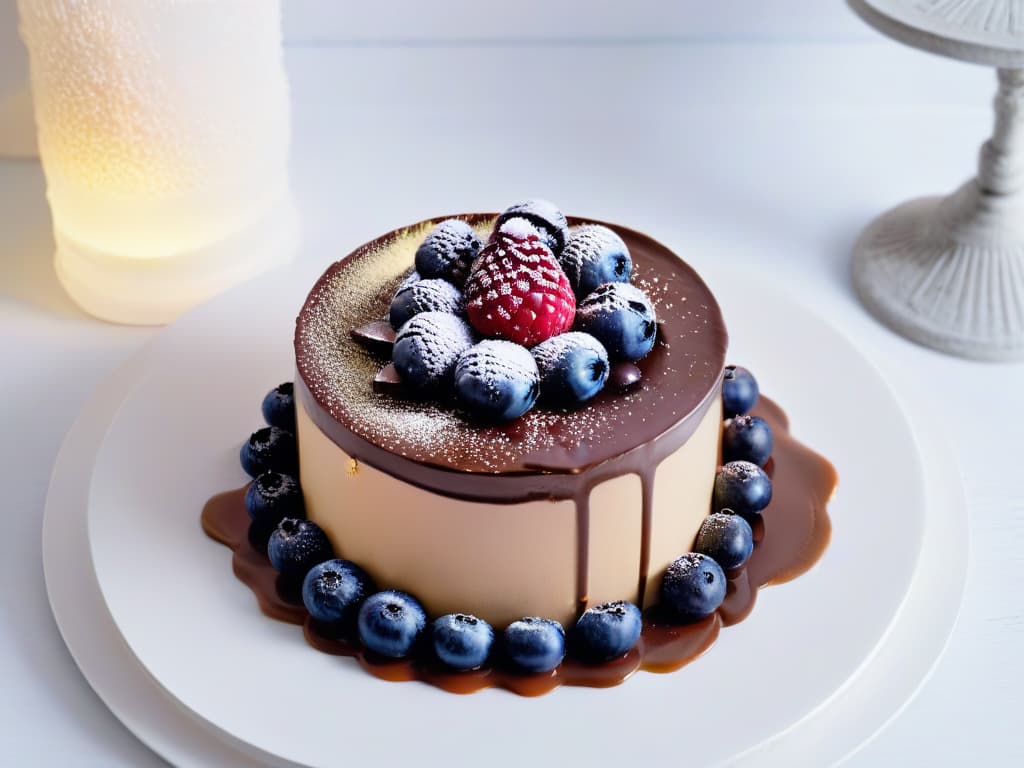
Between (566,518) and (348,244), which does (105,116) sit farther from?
(566,518)

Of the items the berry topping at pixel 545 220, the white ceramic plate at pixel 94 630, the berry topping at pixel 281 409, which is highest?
the berry topping at pixel 545 220

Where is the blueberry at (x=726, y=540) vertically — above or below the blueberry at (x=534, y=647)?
above

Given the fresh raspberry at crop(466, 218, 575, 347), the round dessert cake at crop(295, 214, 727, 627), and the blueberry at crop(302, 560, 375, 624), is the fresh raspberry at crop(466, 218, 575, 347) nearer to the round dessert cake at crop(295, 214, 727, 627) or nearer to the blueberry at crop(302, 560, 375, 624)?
the round dessert cake at crop(295, 214, 727, 627)

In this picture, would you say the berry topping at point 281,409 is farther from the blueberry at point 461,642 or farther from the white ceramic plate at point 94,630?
the blueberry at point 461,642

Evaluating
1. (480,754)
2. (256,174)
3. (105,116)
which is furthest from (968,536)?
(105,116)

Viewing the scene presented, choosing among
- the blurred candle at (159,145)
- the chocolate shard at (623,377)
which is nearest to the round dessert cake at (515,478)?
the chocolate shard at (623,377)

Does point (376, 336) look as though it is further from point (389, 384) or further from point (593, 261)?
point (593, 261)
